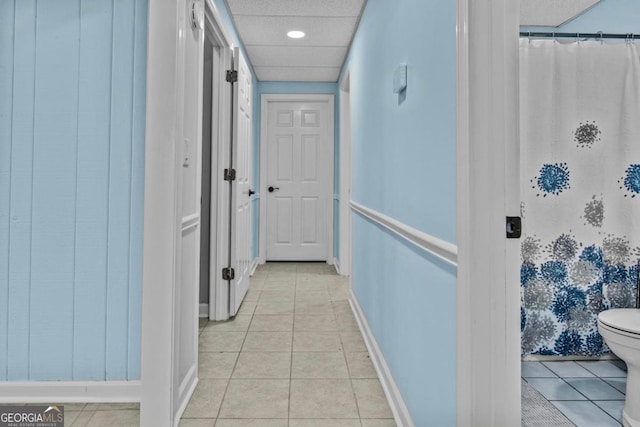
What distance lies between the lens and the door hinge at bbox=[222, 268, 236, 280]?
2840 millimetres

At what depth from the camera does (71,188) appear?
1.71 metres

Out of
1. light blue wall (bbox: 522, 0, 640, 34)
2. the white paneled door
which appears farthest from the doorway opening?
light blue wall (bbox: 522, 0, 640, 34)

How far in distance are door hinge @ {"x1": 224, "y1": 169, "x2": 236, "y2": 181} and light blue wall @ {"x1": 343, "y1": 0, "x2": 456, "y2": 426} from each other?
103 centimetres

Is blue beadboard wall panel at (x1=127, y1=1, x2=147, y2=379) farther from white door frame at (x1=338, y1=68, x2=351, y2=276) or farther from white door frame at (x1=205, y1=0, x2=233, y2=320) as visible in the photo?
white door frame at (x1=338, y1=68, x2=351, y2=276)

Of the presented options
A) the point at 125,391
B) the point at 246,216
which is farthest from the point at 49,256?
the point at 246,216

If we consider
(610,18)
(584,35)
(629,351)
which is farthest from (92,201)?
(610,18)

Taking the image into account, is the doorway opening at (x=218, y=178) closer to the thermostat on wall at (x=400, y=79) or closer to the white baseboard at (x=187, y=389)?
the white baseboard at (x=187, y=389)

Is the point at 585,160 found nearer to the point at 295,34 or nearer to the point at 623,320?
the point at 623,320

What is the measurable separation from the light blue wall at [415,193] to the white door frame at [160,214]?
863 mm

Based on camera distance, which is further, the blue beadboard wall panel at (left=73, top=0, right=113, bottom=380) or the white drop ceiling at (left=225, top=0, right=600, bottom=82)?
the white drop ceiling at (left=225, top=0, right=600, bottom=82)

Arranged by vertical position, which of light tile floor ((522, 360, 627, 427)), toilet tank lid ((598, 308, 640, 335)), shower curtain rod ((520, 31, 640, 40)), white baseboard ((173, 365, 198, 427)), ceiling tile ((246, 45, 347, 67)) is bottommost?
light tile floor ((522, 360, 627, 427))

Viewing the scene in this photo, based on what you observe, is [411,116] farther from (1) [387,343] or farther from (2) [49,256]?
(2) [49,256]

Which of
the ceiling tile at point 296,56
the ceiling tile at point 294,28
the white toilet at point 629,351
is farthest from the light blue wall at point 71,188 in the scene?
the ceiling tile at point 296,56

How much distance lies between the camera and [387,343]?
186 centimetres
